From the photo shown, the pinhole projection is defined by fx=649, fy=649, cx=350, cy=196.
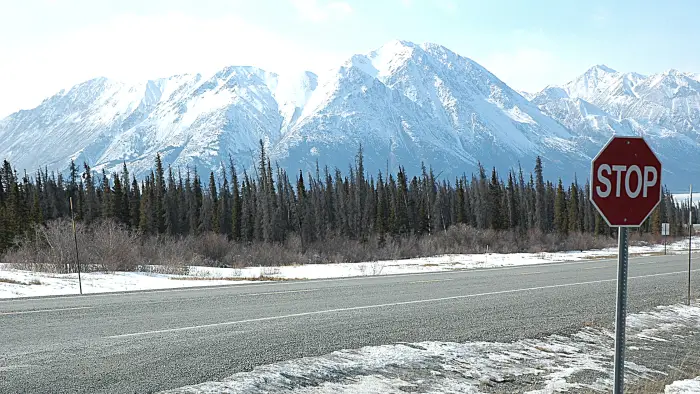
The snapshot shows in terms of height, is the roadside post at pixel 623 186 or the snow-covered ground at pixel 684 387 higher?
the roadside post at pixel 623 186

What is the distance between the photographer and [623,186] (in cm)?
494

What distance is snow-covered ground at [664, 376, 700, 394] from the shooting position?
23.9ft

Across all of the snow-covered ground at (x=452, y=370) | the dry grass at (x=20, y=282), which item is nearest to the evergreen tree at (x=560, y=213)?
the dry grass at (x=20, y=282)

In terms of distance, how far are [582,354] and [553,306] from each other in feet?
14.5

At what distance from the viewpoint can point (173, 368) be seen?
23.4ft

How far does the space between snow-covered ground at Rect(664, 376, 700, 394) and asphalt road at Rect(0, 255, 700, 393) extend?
265 cm

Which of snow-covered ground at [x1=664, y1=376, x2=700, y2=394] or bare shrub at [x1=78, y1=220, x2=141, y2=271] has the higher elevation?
bare shrub at [x1=78, y1=220, x2=141, y2=271]

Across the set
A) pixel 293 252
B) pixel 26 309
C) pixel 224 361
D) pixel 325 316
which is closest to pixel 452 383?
pixel 224 361

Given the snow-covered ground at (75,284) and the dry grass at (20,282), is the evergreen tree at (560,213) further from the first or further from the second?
the dry grass at (20,282)

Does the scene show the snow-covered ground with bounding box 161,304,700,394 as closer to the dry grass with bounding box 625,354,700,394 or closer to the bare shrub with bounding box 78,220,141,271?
the dry grass with bounding box 625,354,700,394

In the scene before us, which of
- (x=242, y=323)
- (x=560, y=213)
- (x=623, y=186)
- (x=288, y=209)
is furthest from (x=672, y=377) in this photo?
(x=560, y=213)

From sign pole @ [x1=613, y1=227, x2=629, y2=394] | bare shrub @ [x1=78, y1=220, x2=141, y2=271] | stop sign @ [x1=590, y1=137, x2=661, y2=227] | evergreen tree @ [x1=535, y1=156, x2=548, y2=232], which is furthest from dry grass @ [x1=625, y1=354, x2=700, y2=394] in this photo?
evergreen tree @ [x1=535, y1=156, x2=548, y2=232]

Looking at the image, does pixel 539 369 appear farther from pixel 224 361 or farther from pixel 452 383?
pixel 224 361

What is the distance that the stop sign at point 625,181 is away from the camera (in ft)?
16.0
